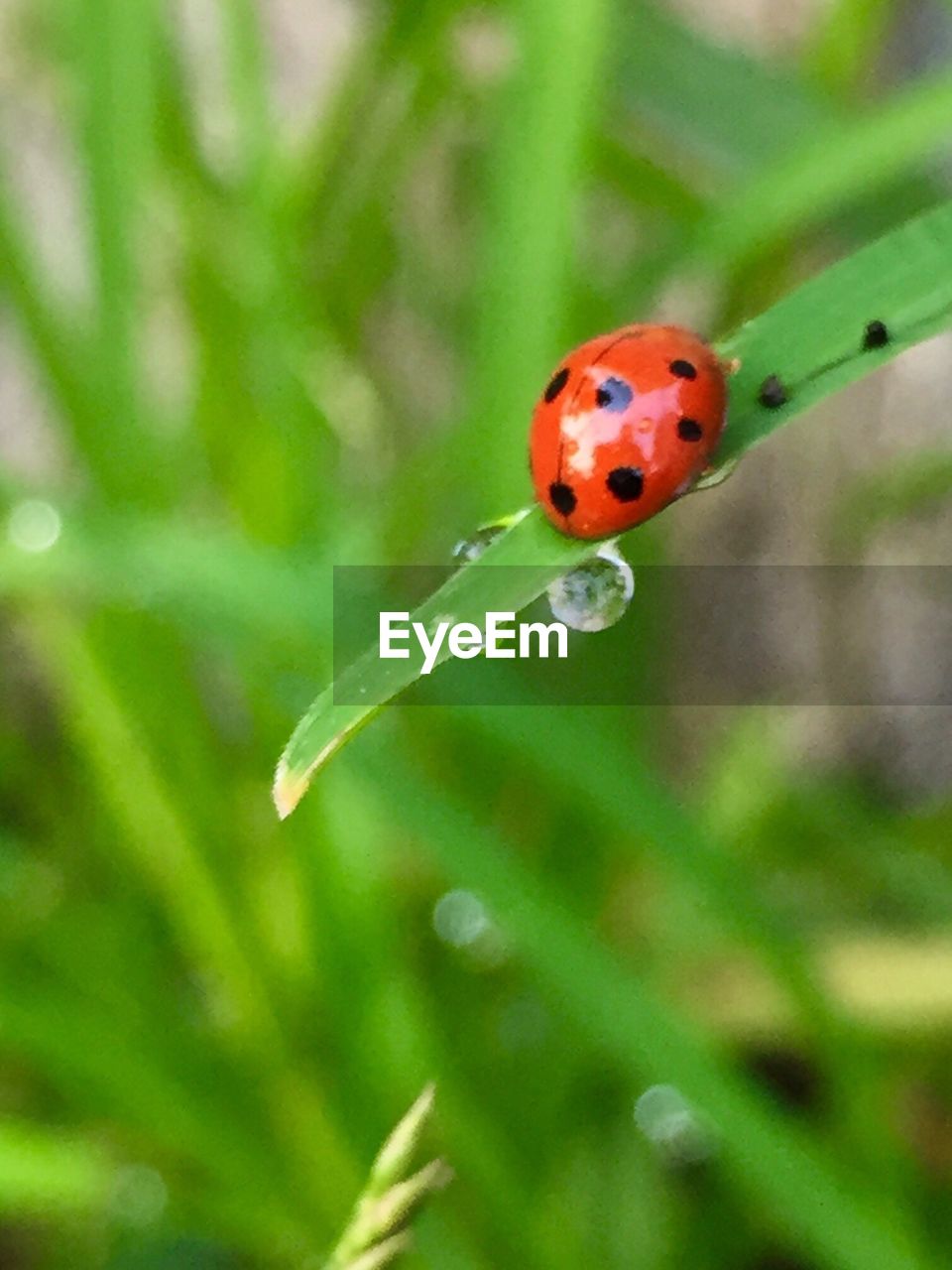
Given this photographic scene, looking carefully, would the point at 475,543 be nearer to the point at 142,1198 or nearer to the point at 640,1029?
the point at 640,1029

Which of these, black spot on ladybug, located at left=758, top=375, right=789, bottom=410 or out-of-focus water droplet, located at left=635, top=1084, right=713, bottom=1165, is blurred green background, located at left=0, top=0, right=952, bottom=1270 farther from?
black spot on ladybug, located at left=758, top=375, right=789, bottom=410

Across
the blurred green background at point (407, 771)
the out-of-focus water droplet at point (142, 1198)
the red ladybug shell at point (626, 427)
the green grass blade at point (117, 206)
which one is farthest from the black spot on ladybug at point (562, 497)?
the out-of-focus water droplet at point (142, 1198)

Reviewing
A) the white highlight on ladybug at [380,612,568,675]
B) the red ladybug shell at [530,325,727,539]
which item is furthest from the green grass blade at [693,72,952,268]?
the white highlight on ladybug at [380,612,568,675]

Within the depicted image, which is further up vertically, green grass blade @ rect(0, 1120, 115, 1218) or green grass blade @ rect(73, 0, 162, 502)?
green grass blade @ rect(73, 0, 162, 502)

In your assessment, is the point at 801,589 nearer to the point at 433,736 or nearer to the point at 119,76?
the point at 433,736

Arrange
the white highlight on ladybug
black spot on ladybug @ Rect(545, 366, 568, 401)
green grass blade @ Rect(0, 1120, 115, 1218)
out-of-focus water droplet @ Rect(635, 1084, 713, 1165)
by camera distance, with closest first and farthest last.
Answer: the white highlight on ladybug → black spot on ladybug @ Rect(545, 366, 568, 401) → green grass blade @ Rect(0, 1120, 115, 1218) → out-of-focus water droplet @ Rect(635, 1084, 713, 1165)

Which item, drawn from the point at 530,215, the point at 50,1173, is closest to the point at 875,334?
the point at 530,215

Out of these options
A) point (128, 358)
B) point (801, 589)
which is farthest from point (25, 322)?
point (801, 589)
